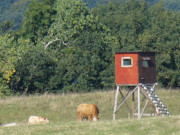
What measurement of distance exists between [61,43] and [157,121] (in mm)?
47850

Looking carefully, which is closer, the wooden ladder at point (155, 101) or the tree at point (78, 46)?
the wooden ladder at point (155, 101)

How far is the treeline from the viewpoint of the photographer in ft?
186

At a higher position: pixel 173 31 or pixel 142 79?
pixel 173 31

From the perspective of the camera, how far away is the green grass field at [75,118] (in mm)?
21141

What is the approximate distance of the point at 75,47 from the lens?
62.4m

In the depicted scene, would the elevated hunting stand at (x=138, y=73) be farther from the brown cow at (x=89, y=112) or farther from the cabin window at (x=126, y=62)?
the brown cow at (x=89, y=112)

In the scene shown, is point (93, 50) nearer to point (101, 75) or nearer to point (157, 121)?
point (101, 75)

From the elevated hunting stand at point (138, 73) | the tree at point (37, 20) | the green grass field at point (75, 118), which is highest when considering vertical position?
the tree at point (37, 20)

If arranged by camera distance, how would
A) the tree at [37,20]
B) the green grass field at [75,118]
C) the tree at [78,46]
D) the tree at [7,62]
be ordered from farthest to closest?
the tree at [37,20]
the tree at [78,46]
the tree at [7,62]
the green grass field at [75,118]

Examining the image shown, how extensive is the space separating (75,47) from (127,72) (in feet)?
97.1

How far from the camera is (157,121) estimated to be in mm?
22797

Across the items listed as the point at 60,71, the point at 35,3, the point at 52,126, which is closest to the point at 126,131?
the point at 52,126

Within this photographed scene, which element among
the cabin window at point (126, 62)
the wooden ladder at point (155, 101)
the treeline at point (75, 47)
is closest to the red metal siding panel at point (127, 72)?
the cabin window at point (126, 62)

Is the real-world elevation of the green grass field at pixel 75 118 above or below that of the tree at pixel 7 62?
below
